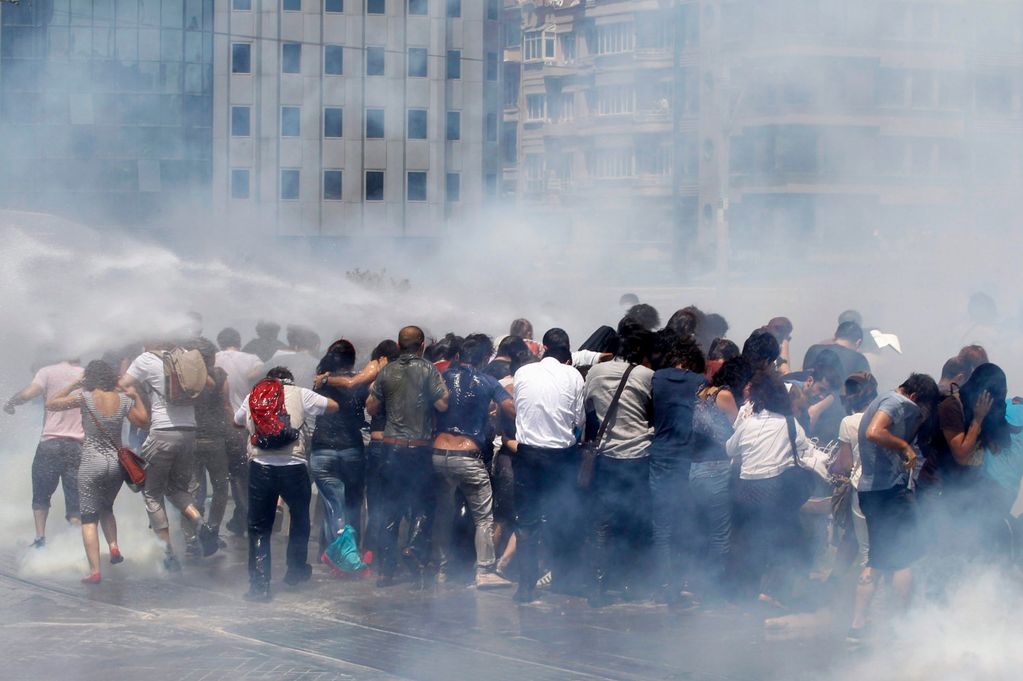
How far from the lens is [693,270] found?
15188 millimetres

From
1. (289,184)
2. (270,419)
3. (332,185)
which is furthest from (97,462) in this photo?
(289,184)

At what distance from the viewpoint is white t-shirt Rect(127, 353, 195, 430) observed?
807cm

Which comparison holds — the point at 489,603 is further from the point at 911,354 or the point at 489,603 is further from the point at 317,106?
the point at 317,106

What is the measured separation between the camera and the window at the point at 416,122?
17.4 m

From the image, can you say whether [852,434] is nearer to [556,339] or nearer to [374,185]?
[556,339]

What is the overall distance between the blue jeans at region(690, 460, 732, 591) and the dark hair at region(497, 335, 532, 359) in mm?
1578

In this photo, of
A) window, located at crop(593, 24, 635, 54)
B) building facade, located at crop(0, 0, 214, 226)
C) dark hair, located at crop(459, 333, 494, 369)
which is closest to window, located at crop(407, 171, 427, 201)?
building facade, located at crop(0, 0, 214, 226)

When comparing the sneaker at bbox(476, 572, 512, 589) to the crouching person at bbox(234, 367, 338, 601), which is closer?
the crouching person at bbox(234, 367, 338, 601)

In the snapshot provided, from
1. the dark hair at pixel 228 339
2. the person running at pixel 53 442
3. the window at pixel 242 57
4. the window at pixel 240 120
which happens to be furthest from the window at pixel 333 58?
the person running at pixel 53 442

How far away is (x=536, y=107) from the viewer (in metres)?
14.5

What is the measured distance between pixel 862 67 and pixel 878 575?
3.97 meters

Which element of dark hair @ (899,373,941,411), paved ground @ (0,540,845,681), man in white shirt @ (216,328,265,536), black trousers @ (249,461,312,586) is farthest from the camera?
man in white shirt @ (216,328,265,536)

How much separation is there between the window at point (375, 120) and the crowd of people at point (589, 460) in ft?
30.9

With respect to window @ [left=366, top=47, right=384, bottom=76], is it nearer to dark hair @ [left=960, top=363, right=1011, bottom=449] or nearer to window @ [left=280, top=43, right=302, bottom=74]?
window @ [left=280, top=43, right=302, bottom=74]
